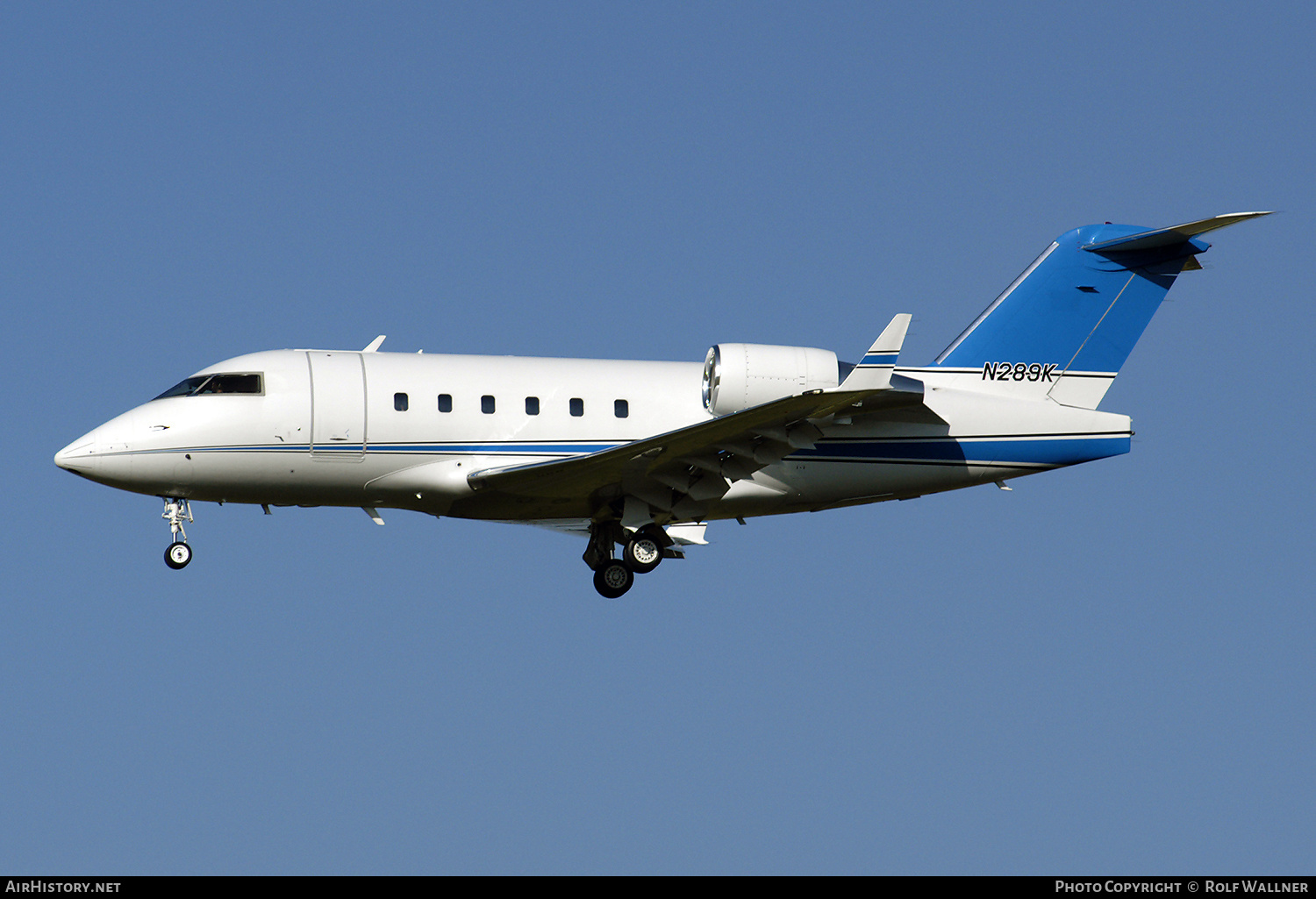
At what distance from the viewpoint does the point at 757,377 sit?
23.7 metres

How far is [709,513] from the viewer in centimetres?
2606

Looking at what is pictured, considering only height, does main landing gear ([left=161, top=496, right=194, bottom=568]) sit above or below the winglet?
below

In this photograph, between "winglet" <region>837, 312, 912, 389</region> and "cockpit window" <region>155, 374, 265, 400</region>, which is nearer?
"winglet" <region>837, 312, 912, 389</region>

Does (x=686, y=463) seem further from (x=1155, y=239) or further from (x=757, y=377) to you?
(x=1155, y=239)

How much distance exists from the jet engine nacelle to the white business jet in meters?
0.03

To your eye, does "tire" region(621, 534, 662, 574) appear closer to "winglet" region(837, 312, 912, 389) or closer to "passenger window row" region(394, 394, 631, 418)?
"passenger window row" region(394, 394, 631, 418)

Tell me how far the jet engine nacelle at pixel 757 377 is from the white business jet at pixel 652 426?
32 mm

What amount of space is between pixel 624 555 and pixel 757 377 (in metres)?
4.20

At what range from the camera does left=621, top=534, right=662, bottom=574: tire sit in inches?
1018

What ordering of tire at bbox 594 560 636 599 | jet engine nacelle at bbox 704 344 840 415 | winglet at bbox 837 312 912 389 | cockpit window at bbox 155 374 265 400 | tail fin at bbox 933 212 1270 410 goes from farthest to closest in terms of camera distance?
1. tail fin at bbox 933 212 1270 410
2. tire at bbox 594 560 636 599
3. cockpit window at bbox 155 374 265 400
4. jet engine nacelle at bbox 704 344 840 415
5. winglet at bbox 837 312 912 389

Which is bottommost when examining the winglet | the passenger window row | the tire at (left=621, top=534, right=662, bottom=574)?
the tire at (left=621, top=534, right=662, bottom=574)

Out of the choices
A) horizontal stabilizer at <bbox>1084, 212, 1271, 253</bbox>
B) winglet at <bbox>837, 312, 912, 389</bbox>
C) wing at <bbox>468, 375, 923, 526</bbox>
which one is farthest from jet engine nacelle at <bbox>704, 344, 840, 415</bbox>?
horizontal stabilizer at <bbox>1084, 212, 1271, 253</bbox>

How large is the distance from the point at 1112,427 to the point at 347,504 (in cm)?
1269

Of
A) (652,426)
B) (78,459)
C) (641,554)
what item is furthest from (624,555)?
(78,459)
